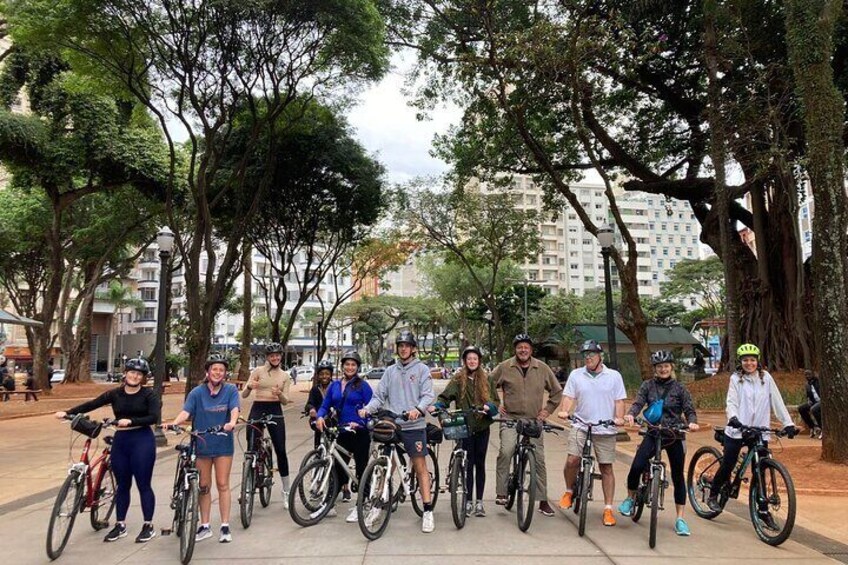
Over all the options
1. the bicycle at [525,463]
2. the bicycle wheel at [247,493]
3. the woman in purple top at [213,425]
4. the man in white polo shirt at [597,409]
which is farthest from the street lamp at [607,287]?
the woman in purple top at [213,425]

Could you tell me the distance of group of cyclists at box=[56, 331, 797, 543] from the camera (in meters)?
5.72

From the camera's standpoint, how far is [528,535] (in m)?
5.82

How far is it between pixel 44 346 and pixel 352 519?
80.7 feet

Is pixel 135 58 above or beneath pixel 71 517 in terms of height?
above

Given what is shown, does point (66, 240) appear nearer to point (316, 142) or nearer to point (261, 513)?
point (316, 142)

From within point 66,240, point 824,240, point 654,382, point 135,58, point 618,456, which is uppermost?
point 135,58

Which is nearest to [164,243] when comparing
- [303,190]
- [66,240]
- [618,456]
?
[618,456]

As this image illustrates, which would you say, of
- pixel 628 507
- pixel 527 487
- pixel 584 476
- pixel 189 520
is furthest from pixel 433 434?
pixel 189 520

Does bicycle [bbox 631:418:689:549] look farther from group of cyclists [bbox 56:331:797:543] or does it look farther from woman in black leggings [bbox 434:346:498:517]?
woman in black leggings [bbox 434:346:498:517]

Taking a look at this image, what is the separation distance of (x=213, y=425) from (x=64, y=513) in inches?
53.0

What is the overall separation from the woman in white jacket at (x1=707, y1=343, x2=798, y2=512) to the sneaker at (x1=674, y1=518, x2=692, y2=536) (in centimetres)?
66

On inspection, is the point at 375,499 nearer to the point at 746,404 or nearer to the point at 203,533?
the point at 203,533

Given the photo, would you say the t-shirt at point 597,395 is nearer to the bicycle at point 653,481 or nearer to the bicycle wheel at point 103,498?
the bicycle at point 653,481

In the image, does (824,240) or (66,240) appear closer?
(824,240)
